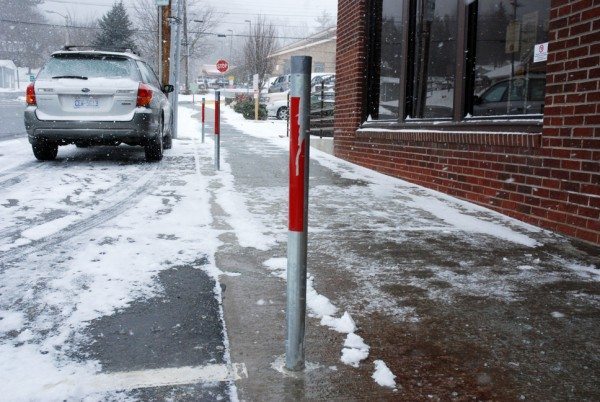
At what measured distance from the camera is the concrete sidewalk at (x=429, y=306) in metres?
2.09

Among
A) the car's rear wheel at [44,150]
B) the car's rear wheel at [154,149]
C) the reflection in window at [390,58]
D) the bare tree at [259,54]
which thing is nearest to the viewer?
the reflection in window at [390,58]

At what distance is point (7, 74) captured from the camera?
73.4m

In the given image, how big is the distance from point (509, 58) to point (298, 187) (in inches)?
169

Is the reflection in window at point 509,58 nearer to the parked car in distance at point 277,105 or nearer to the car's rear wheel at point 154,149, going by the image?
the car's rear wheel at point 154,149

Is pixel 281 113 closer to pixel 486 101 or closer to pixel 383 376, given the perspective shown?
pixel 486 101

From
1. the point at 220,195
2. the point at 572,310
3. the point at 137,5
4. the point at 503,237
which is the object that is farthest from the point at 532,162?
the point at 137,5

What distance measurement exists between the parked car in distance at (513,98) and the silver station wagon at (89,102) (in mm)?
4597

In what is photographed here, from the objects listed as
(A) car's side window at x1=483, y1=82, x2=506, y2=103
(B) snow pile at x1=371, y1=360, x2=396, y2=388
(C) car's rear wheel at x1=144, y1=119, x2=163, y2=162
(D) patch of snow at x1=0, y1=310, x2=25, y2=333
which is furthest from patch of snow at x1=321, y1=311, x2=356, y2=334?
(C) car's rear wheel at x1=144, y1=119, x2=163, y2=162

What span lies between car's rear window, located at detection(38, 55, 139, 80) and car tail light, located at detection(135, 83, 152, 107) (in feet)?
0.85

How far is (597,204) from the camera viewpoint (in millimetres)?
3945

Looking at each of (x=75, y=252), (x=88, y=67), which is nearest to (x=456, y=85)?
(x=75, y=252)

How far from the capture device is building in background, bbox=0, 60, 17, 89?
71.6 metres

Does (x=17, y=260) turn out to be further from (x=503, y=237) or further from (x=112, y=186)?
(x=503, y=237)

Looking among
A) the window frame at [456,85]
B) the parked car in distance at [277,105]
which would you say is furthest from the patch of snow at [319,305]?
the parked car in distance at [277,105]
